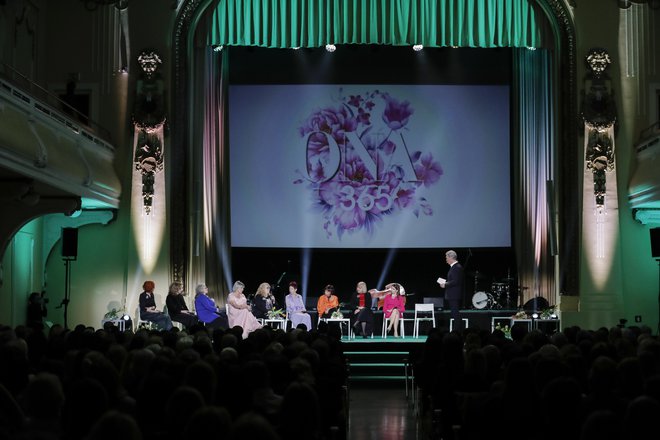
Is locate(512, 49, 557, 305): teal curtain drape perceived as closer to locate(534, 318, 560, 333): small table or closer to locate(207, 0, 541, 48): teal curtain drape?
locate(534, 318, 560, 333): small table

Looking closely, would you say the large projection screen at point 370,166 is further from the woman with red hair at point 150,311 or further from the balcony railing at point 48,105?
the woman with red hair at point 150,311

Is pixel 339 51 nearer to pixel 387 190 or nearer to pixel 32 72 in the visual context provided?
pixel 387 190

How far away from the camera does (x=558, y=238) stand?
723 inches

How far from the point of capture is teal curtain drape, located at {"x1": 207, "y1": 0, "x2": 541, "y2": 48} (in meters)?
18.4

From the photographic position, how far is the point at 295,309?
→ 59.4 ft

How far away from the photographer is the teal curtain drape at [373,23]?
18406 mm

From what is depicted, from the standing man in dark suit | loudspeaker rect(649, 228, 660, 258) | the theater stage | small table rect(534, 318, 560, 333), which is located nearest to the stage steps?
the standing man in dark suit

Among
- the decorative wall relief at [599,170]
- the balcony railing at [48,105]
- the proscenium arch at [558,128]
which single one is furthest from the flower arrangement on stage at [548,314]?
the balcony railing at [48,105]

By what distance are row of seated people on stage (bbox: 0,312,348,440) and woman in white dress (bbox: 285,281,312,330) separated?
7.89 m

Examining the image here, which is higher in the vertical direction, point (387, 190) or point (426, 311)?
point (387, 190)

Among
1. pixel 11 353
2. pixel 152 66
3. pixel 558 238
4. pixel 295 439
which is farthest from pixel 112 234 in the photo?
pixel 295 439

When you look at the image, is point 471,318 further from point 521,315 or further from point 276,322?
point 276,322

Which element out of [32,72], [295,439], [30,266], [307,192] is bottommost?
[295,439]

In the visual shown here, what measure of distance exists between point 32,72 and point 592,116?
9.83m
